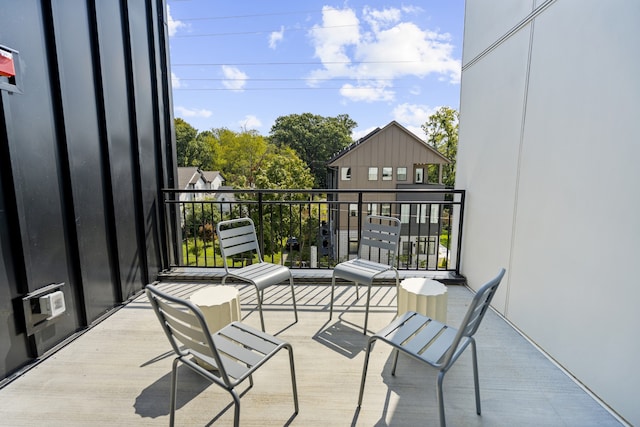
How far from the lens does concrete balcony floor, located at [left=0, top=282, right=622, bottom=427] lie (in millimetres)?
1521

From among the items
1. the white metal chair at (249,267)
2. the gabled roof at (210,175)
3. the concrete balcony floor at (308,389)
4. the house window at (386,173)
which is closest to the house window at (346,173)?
the house window at (386,173)

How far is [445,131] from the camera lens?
14.8 metres

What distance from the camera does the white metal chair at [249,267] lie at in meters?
2.24

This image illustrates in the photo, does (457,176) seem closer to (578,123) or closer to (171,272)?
(578,123)

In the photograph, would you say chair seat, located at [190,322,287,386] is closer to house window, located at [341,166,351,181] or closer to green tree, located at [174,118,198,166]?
house window, located at [341,166,351,181]

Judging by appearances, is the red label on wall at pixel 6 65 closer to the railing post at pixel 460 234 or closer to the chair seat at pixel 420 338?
the chair seat at pixel 420 338

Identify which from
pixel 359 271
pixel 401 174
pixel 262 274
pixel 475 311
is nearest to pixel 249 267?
pixel 262 274

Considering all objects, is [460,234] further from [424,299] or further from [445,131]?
[445,131]

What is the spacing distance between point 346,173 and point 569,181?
11821 mm

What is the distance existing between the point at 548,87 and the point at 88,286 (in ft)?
12.6

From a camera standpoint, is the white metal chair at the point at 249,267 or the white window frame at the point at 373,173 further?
the white window frame at the point at 373,173

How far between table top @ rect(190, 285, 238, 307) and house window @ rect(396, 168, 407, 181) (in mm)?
12165

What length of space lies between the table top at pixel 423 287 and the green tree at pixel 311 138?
1024 inches

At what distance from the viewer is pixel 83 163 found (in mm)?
2332
